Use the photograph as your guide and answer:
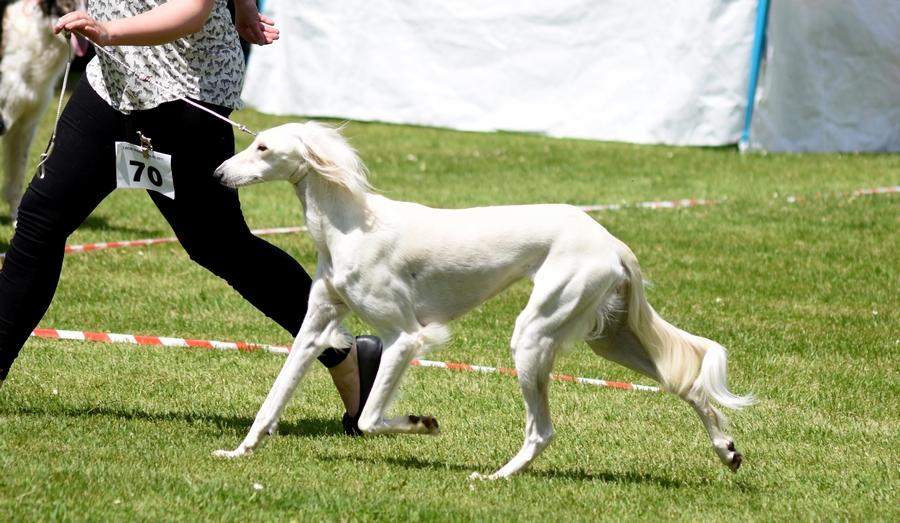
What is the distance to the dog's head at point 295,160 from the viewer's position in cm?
390

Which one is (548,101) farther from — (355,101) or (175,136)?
(175,136)

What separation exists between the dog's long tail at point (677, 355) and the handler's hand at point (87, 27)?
195cm

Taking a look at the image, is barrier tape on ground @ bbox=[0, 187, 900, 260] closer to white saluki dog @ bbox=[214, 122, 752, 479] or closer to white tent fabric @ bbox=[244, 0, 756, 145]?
white tent fabric @ bbox=[244, 0, 756, 145]

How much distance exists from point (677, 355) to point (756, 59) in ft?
37.9

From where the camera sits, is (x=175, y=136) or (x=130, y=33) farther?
(x=175, y=136)

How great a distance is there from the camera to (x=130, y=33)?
375 centimetres

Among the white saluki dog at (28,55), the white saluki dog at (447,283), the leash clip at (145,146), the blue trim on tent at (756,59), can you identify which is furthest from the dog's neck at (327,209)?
the blue trim on tent at (756,59)

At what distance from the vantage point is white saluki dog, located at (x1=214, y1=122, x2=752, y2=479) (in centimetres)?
376

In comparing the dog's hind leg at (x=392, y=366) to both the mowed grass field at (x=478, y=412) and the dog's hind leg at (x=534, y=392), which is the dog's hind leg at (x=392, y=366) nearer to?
the mowed grass field at (x=478, y=412)

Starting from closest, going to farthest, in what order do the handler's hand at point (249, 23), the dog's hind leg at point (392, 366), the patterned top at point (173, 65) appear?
the dog's hind leg at point (392, 366)
the patterned top at point (173, 65)
the handler's hand at point (249, 23)

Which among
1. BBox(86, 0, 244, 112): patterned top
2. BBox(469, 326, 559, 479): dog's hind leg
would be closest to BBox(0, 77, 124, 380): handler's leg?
BBox(86, 0, 244, 112): patterned top

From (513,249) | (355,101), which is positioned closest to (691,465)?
(513,249)

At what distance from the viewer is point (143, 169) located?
4.09m

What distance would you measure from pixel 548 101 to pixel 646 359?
41.1 feet
